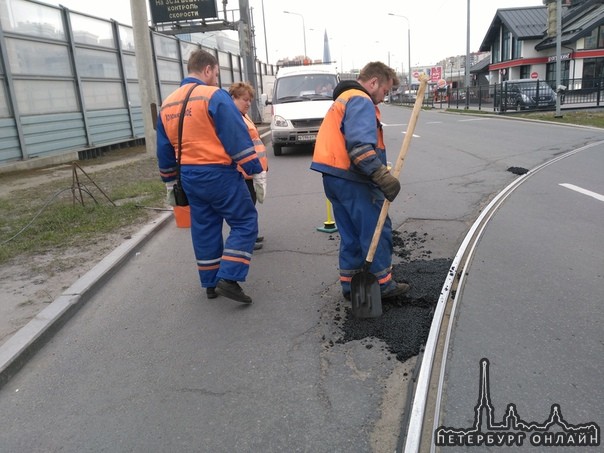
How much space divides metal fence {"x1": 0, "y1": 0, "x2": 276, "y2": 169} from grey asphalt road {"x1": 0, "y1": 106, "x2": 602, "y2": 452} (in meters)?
8.49

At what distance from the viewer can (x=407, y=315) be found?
3.70 metres

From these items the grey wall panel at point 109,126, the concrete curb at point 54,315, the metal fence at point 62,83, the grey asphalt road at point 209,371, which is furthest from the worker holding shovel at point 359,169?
Result: the grey wall panel at point 109,126

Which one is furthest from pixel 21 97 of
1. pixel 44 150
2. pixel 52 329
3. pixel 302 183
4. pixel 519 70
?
pixel 519 70

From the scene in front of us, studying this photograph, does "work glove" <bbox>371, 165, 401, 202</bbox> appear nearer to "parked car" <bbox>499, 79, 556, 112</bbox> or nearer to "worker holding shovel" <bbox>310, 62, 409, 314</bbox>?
"worker holding shovel" <bbox>310, 62, 409, 314</bbox>

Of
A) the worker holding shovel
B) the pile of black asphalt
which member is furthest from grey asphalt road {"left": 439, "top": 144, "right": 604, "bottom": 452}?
the worker holding shovel

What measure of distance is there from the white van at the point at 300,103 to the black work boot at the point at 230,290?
9.29 metres

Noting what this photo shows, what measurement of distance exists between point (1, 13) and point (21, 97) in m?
1.86

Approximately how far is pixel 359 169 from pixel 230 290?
4.55ft

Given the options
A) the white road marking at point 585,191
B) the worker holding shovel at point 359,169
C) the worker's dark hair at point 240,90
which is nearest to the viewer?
the worker holding shovel at point 359,169

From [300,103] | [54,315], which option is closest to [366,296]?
[54,315]

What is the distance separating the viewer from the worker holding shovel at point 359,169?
11.3 feet

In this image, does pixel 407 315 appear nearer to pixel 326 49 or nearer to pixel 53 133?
pixel 53 133

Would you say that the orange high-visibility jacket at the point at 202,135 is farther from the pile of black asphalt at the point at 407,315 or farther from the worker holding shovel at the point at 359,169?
the pile of black asphalt at the point at 407,315

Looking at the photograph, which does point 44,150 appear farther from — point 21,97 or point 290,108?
point 290,108
